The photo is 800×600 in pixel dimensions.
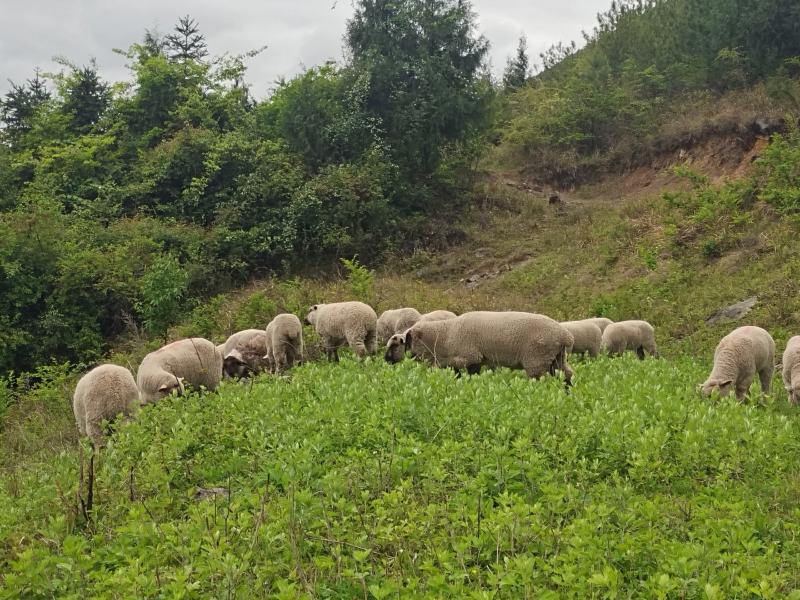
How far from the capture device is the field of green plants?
4.25m

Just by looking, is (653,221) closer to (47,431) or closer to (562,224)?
(562,224)

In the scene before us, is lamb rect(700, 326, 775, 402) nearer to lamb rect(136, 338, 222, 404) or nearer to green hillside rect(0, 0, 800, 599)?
green hillside rect(0, 0, 800, 599)

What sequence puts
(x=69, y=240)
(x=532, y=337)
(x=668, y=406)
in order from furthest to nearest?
1. (x=69, y=240)
2. (x=532, y=337)
3. (x=668, y=406)

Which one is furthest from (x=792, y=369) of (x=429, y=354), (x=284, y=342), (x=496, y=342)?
(x=284, y=342)

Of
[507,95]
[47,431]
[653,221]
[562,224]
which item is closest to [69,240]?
[47,431]

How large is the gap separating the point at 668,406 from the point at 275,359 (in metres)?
8.02

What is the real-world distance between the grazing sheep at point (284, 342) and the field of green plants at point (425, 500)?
4.78 meters

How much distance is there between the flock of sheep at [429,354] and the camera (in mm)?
9195

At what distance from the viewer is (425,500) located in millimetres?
5375

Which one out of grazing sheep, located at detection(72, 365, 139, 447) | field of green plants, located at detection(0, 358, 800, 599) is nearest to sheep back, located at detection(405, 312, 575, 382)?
field of green plants, located at detection(0, 358, 800, 599)

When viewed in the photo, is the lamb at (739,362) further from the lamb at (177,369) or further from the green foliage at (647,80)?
the green foliage at (647,80)

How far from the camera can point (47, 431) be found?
12297mm

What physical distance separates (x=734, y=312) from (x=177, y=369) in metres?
12.9

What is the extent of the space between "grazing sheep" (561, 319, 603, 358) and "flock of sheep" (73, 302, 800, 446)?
23 millimetres
